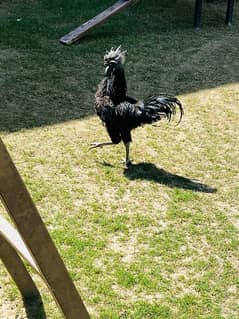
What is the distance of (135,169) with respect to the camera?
220 inches

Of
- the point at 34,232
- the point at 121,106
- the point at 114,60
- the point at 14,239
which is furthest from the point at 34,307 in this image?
the point at 114,60

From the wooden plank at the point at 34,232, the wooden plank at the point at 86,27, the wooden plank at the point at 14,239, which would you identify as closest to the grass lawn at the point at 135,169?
the wooden plank at the point at 86,27

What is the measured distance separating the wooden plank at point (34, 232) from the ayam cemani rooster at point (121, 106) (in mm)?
2850

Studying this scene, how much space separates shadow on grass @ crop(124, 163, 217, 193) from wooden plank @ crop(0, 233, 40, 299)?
6.34 ft

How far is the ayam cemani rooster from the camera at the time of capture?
5.24 meters

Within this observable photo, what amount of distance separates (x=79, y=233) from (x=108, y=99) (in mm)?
1575

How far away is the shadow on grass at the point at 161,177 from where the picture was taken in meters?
5.34

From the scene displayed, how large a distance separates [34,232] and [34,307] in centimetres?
176

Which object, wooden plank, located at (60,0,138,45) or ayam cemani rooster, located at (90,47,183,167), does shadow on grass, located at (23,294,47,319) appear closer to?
ayam cemani rooster, located at (90,47,183,167)

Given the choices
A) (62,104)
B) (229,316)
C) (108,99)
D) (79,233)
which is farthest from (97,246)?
(62,104)

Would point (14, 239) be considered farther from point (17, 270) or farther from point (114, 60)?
point (114, 60)

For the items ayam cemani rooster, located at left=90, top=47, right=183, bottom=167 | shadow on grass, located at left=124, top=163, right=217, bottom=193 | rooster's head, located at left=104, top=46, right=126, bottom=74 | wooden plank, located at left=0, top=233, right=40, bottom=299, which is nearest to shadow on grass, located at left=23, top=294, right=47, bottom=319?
wooden plank, located at left=0, top=233, right=40, bottom=299

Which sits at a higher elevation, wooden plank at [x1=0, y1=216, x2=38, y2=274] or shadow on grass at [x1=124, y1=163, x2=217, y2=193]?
wooden plank at [x1=0, y1=216, x2=38, y2=274]

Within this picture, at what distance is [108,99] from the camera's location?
5.41 meters
